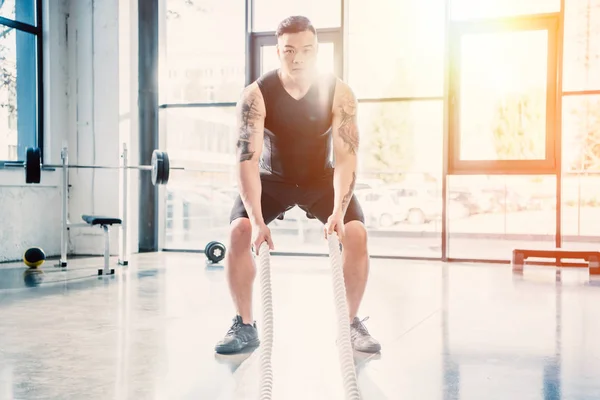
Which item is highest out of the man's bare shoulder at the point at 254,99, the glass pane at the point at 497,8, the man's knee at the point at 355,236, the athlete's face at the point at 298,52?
the glass pane at the point at 497,8

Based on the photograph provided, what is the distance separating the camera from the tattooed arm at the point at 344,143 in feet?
6.72

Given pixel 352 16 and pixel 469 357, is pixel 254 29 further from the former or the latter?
pixel 469 357

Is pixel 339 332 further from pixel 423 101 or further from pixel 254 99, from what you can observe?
pixel 423 101

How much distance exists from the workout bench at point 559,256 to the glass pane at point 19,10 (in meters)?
4.63

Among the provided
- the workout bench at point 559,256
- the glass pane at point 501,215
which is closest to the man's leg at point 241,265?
the workout bench at point 559,256

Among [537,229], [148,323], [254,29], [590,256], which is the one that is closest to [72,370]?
[148,323]

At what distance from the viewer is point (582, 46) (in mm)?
5469

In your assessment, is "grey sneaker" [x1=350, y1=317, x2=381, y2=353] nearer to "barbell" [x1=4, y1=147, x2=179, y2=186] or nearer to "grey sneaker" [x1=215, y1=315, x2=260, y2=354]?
"grey sneaker" [x1=215, y1=315, x2=260, y2=354]

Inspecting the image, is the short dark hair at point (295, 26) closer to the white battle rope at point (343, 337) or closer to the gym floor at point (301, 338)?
the white battle rope at point (343, 337)

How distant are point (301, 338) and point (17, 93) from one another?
4059 mm

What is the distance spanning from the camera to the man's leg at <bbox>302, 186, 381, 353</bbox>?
217 cm

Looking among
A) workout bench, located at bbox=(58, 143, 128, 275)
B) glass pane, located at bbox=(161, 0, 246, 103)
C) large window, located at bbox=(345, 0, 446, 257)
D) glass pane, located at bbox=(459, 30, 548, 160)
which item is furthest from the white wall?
glass pane, located at bbox=(459, 30, 548, 160)

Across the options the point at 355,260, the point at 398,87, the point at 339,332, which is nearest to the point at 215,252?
the point at 398,87

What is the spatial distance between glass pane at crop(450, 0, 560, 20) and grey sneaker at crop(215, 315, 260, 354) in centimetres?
390
